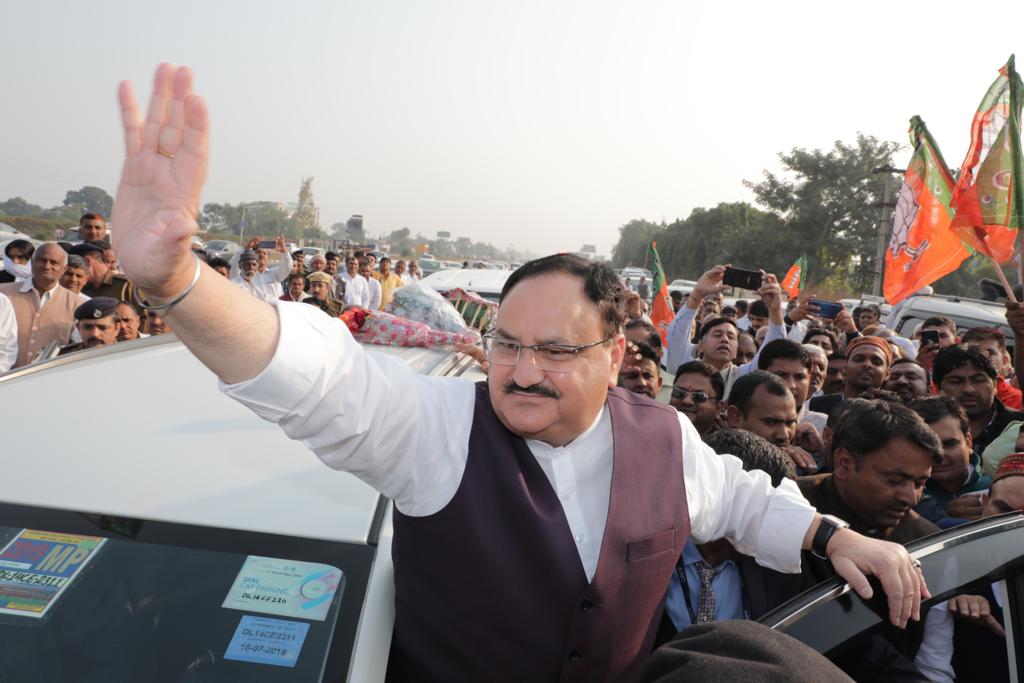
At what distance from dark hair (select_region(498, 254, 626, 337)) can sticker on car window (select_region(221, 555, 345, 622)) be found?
0.66 meters

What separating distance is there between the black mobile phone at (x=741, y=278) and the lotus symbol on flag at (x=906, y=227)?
144 cm

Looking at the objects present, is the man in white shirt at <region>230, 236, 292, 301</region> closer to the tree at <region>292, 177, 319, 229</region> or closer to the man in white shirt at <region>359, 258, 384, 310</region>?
the man in white shirt at <region>359, 258, 384, 310</region>

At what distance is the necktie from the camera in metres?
2.02

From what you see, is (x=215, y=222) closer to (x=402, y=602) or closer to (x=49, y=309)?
(x=49, y=309)

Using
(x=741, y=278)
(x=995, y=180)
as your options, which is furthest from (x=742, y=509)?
(x=995, y=180)

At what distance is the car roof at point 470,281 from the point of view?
7.47m

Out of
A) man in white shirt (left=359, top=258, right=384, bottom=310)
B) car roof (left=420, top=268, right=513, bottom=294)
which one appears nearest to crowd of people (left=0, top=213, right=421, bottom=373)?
car roof (left=420, top=268, right=513, bottom=294)

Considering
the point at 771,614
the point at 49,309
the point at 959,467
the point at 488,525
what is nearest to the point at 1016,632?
the point at 771,614

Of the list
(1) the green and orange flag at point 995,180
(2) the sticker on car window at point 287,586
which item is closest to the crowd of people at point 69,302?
(2) the sticker on car window at point 287,586

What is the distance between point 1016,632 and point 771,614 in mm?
644

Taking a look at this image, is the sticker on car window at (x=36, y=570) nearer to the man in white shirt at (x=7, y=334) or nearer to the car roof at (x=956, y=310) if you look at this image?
the man in white shirt at (x=7, y=334)

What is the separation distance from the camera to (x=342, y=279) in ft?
38.2

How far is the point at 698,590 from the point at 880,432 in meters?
0.99

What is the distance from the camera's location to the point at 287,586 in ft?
4.73
